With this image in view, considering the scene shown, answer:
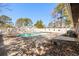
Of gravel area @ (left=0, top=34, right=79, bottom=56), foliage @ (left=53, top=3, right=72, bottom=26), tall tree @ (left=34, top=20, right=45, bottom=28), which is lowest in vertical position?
gravel area @ (left=0, top=34, right=79, bottom=56)

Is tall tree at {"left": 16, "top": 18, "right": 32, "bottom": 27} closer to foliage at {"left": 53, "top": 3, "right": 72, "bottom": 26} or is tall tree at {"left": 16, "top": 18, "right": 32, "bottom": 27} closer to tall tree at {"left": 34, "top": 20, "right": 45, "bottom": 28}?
tall tree at {"left": 34, "top": 20, "right": 45, "bottom": 28}

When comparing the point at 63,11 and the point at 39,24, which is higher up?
the point at 63,11

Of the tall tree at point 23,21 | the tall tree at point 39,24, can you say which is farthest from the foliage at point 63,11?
the tall tree at point 23,21

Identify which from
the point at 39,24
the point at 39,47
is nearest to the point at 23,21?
the point at 39,24

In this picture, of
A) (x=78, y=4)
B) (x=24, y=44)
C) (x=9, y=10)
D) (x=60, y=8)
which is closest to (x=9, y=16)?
(x=9, y=10)

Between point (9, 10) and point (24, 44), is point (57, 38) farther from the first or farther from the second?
point (9, 10)

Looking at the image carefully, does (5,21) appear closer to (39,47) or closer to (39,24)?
(39,24)

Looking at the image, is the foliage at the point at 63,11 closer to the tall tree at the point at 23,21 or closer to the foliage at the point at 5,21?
the tall tree at the point at 23,21

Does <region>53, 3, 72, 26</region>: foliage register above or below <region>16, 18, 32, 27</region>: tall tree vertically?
above

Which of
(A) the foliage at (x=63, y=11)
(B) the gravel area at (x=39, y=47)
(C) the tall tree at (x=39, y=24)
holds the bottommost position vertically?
(B) the gravel area at (x=39, y=47)

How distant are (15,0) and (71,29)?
93 cm

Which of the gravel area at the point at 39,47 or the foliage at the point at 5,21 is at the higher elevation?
the foliage at the point at 5,21

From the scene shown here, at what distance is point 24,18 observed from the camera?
12.5 ft

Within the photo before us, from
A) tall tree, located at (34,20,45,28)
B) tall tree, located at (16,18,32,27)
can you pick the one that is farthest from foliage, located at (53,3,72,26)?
tall tree, located at (16,18,32,27)
